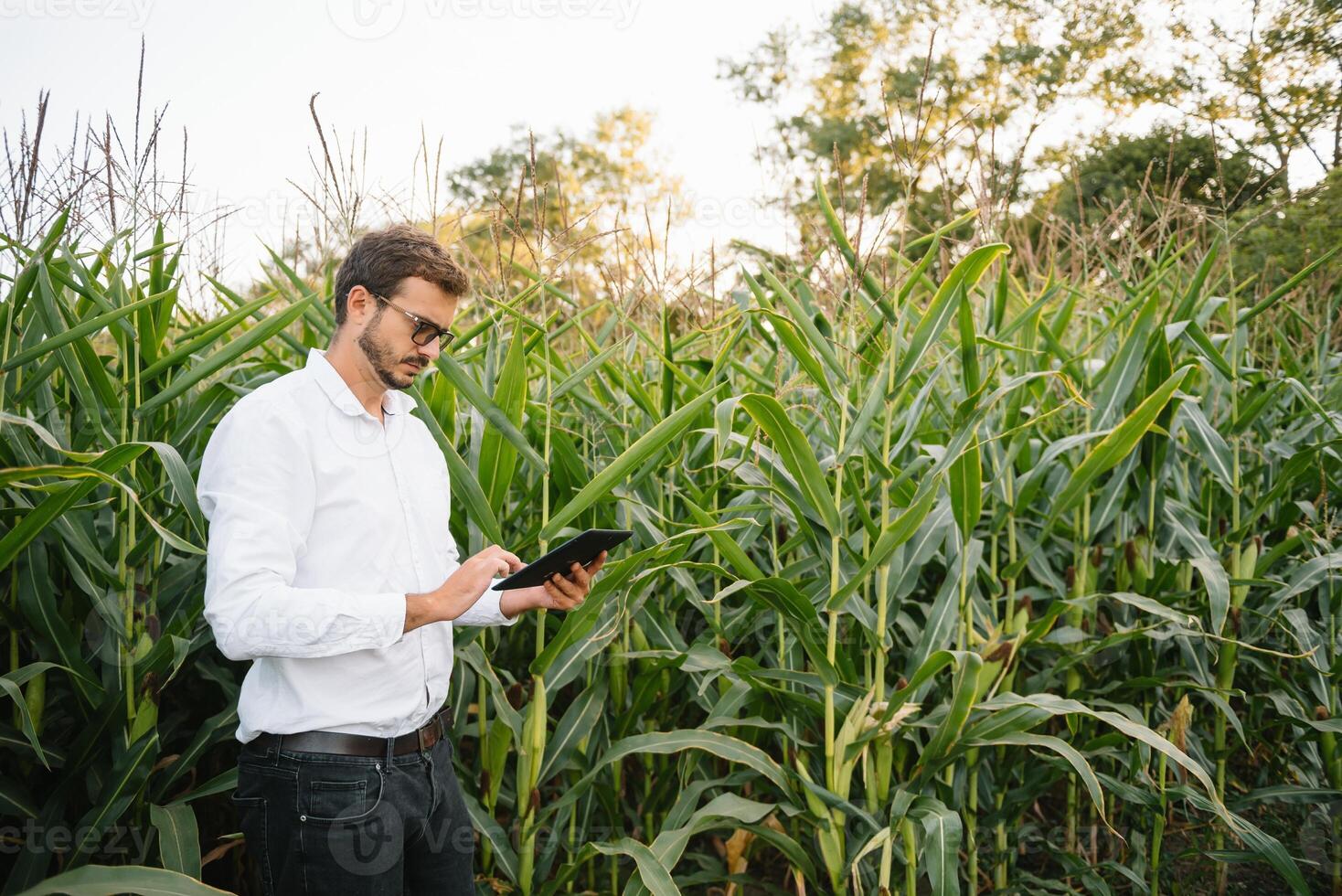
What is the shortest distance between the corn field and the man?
214 millimetres

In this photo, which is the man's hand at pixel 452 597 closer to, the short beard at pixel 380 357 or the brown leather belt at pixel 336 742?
the brown leather belt at pixel 336 742

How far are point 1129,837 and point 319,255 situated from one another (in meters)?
3.07

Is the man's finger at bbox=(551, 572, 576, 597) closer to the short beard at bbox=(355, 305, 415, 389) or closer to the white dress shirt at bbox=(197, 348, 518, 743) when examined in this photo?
the white dress shirt at bbox=(197, 348, 518, 743)

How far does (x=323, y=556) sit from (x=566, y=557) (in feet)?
1.43

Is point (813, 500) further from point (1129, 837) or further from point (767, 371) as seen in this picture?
point (1129, 837)

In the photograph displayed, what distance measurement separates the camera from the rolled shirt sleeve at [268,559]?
1.46 meters

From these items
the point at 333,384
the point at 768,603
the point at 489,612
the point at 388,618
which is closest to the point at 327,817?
the point at 388,618

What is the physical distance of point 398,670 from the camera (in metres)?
1.74

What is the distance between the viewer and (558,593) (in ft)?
6.24

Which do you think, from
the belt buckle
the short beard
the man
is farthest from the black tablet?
the short beard

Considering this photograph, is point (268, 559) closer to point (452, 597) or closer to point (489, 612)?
point (452, 597)

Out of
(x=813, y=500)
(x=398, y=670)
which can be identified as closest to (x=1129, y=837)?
(x=813, y=500)

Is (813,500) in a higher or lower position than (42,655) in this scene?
higher

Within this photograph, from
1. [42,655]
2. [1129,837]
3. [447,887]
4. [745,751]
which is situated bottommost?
[1129,837]
